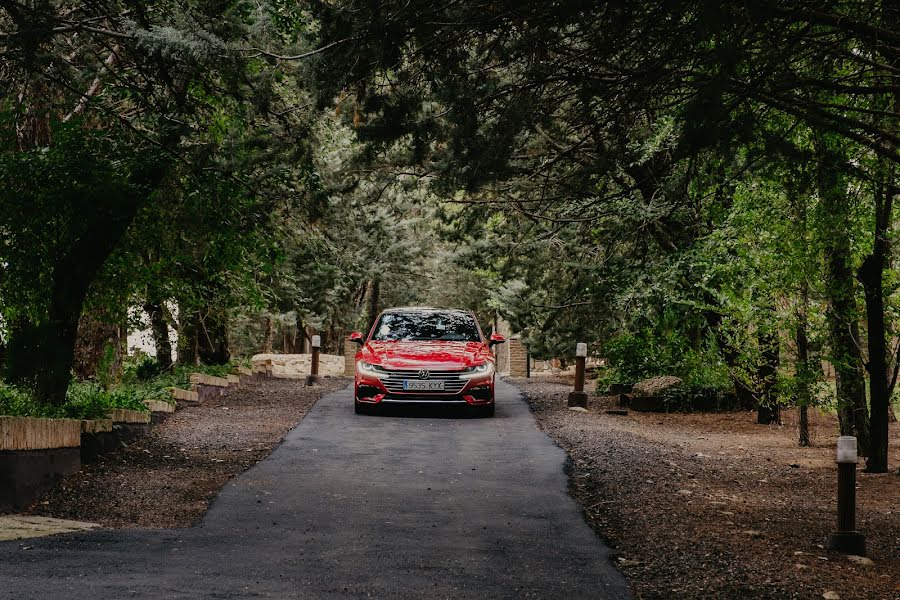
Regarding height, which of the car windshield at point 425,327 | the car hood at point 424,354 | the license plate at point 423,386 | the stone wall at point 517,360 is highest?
the car windshield at point 425,327

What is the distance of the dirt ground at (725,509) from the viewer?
19.3 feet

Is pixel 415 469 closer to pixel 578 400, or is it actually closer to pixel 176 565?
pixel 176 565

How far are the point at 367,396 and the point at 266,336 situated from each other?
80.6 feet

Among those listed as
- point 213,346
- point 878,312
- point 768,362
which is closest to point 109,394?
point 768,362

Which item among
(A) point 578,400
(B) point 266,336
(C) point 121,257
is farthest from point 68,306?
(B) point 266,336

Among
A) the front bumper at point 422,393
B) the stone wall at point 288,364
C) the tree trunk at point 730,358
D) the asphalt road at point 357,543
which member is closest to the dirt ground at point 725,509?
the asphalt road at point 357,543

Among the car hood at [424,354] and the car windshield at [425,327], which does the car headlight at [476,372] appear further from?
the car windshield at [425,327]

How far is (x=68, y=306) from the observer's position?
10.5 meters

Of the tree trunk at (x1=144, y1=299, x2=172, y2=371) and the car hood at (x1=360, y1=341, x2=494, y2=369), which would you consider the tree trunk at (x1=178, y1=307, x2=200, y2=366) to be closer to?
the tree trunk at (x1=144, y1=299, x2=172, y2=371)

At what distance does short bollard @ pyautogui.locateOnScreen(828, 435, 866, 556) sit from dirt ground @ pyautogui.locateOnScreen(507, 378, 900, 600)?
13 cm

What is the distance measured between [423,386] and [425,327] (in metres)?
1.56

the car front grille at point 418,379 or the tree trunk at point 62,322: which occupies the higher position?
the tree trunk at point 62,322

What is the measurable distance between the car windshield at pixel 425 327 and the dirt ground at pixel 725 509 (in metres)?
2.14

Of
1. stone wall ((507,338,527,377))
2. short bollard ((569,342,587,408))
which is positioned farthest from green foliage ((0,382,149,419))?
stone wall ((507,338,527,377))
